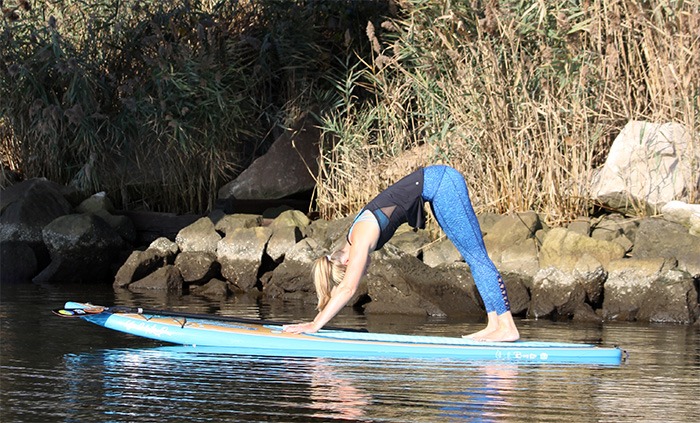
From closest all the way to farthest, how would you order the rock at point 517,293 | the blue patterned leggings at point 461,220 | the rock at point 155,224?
1. the blue patterned leggings at point 461,220
2. the rock at point 517,293
3. the rock at point 155,224

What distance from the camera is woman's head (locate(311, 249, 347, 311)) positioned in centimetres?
762

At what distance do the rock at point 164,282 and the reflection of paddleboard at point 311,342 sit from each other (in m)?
4.37

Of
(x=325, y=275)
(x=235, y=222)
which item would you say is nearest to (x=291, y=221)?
(x=235, y=222)

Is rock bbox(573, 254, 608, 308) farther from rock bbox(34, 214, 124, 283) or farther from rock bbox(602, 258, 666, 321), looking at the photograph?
rock bbox(34, 214, 124, 283)

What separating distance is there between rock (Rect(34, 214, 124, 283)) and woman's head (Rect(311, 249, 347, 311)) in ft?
23.1

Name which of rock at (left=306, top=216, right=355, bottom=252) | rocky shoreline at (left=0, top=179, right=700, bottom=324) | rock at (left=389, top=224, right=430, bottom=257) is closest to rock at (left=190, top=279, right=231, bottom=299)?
rocky shoreline at (left=0, top=179, right=700, bottom=324)

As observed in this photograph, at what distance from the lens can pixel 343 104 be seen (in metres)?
14.4

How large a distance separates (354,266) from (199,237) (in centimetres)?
631

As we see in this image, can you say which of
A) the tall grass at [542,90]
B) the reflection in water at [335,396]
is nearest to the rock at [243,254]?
the tall grass at [542,90]

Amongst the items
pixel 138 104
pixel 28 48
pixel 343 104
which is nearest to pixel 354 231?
pixel 343 104

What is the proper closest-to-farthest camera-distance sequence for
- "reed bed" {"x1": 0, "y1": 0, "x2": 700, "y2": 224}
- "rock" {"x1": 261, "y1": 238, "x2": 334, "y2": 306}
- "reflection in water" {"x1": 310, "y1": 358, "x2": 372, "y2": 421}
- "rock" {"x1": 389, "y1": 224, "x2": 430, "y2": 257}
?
1. "reflection in water" {"x1": 310, "y1": 358, "x2": 372, "y2": 421}
2. "reed bed" {"x1": 0, "y1": 0, "x2": 700, "y2": 224}
3. "rock" {"x1": 389, "y1": 224, "x2": 430, "y2": 257}
4. "rock" {"x1": 261, "y1": 238, "x2": 334, "y2": 306}

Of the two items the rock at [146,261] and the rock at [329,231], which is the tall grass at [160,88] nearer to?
the rock at [146,261]

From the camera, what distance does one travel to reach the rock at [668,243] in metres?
10.5

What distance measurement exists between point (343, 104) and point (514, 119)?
3.19 metres
